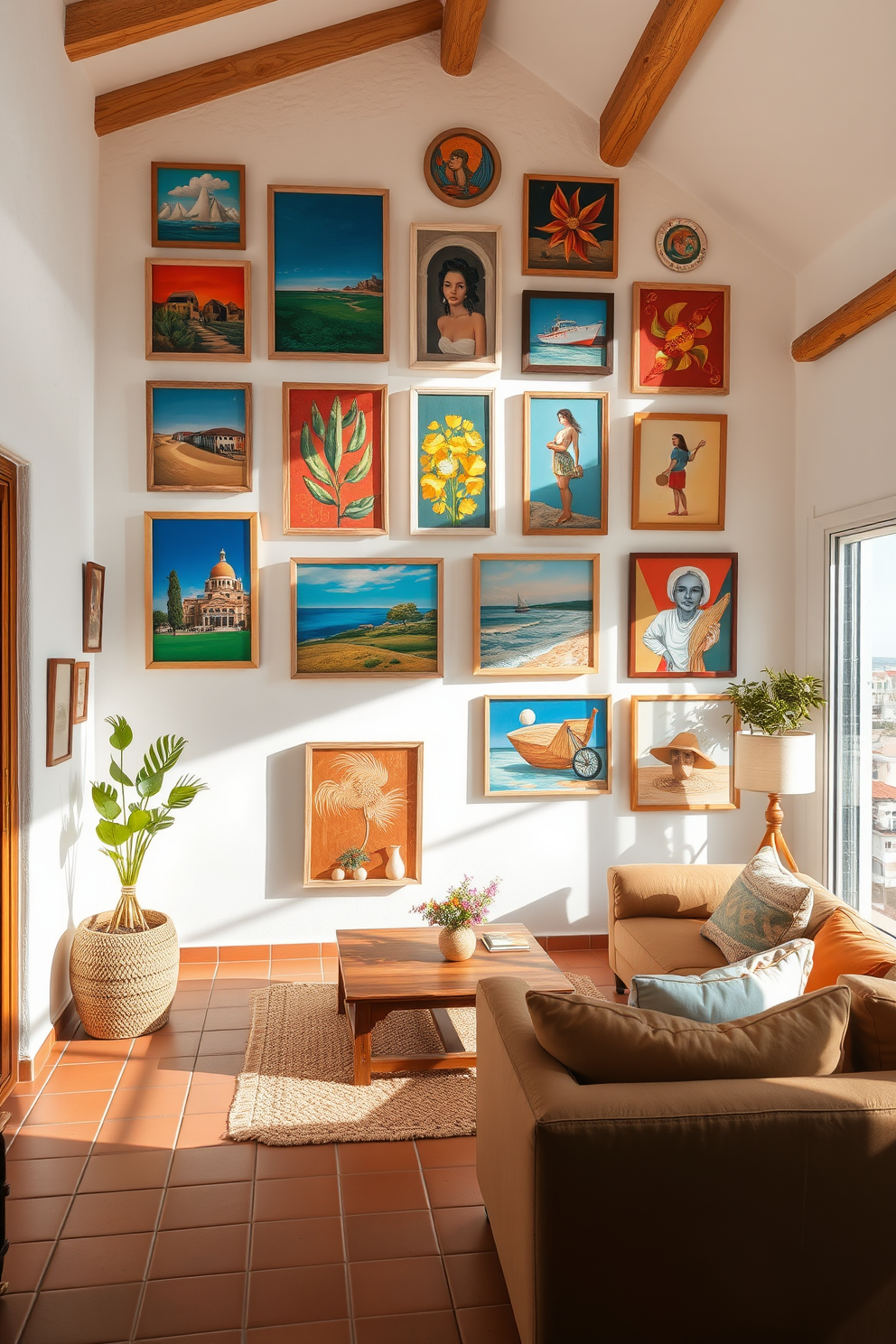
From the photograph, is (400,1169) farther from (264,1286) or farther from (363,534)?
(363,534)

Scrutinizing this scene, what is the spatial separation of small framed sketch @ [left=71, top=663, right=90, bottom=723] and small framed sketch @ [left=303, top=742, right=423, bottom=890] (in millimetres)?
1103

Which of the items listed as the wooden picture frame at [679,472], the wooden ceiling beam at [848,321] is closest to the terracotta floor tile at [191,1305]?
the wooden picture frame at [679,472]

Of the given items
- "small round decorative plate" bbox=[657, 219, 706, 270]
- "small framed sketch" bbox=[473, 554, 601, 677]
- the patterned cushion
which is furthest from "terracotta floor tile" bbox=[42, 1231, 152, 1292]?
"small round decorative plate" bbox=[657, 219, 706, 270]

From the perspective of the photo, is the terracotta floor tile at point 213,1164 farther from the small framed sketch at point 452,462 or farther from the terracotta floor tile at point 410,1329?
the small framed sketch at point 452,462

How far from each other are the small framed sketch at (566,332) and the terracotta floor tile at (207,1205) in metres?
3.97

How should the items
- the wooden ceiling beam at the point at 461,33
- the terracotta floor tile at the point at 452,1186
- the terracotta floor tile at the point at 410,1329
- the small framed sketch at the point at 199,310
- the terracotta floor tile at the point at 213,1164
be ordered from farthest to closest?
the small framed sketch at the point at 199,310 → the wooden ceiling beam at the point at 461,33 → the terracotta floor tile at the point at 213,1164 → the terracotta floor tile at the point at 452,1186 → the terracotta floor tile at the point at 410,1329

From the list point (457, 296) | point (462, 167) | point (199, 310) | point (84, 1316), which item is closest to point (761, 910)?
point (84, 1316)

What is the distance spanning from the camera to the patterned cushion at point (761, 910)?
3348mm

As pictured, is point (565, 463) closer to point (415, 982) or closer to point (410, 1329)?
point (415, 982)

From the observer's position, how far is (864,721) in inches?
186

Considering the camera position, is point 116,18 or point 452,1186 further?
point 116,18

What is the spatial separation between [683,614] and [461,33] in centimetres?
306

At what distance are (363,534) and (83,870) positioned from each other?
6.98 feet

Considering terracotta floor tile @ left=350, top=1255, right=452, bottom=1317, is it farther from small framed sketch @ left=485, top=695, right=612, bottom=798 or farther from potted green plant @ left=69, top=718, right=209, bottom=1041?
small framed sketch @ left=485, top=695, right=612, bottom=798
